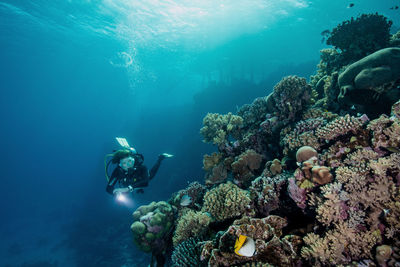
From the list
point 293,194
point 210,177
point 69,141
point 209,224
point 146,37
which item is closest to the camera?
point 293,194

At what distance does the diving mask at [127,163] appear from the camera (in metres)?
8.66

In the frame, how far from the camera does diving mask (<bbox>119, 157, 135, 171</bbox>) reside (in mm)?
8664

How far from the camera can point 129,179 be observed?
929cm

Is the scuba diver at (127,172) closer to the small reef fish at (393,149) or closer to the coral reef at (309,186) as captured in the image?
the coral reef at (309,186)

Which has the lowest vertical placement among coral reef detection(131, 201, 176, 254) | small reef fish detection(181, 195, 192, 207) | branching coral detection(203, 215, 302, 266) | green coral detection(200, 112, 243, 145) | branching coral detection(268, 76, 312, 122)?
coral reef detection(131, 201, 176, 254)

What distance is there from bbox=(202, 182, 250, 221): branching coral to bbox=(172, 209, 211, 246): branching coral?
0.99 ft

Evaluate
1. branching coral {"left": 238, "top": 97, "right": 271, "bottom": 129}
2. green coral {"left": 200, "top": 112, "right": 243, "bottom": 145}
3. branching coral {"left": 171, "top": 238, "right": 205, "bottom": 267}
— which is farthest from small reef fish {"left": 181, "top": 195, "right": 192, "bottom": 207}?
branching coral {"left": 238, "top": 97, "right": 271, "bottom": 129}

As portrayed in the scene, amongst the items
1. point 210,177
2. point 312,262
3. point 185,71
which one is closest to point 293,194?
point 312,262

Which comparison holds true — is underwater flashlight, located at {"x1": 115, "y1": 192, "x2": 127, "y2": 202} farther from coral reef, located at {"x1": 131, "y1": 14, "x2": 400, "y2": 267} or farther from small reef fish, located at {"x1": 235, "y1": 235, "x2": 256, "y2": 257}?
small reef fish, located at {"x1": 235, "y1": 235, "x2": 256, "y2": 257}

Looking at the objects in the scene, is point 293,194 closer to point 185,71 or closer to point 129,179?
point 129,179

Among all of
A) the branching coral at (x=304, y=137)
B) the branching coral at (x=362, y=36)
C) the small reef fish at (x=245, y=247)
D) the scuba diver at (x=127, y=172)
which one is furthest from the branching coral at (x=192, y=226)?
the branching coral at (x=362, y=36)

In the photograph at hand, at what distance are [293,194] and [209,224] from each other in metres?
2.38

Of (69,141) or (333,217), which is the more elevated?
(69,141)

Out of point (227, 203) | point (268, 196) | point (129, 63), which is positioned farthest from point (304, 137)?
point (129, 63)
